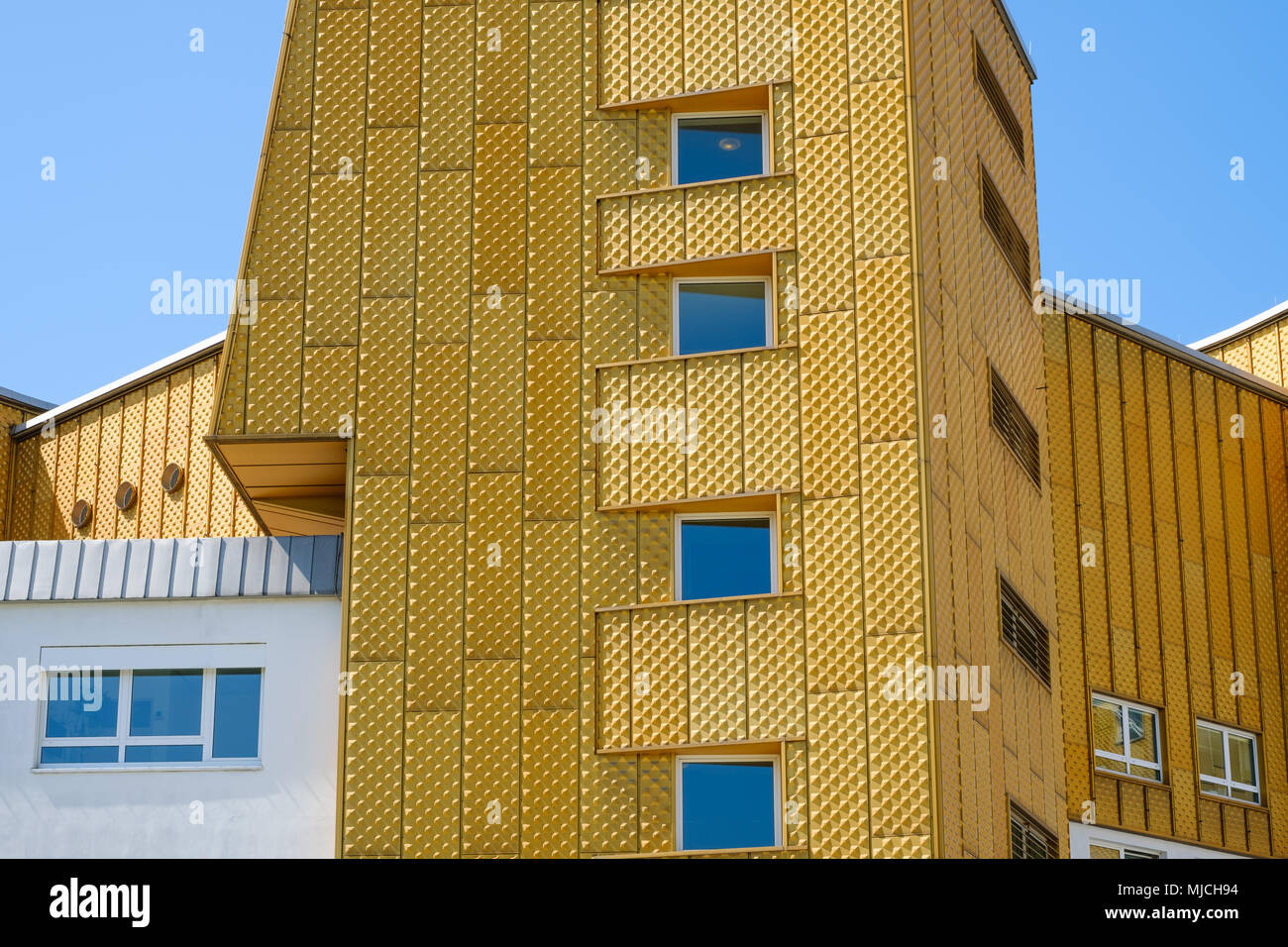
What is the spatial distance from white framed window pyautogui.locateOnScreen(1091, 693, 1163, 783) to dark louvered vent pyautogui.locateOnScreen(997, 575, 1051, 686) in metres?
3.37

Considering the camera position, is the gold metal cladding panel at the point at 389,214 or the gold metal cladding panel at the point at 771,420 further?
the gold metal cladding panel at the point at 389,214

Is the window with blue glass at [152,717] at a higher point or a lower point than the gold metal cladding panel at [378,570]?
lower

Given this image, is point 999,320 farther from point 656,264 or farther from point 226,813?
point 226,813

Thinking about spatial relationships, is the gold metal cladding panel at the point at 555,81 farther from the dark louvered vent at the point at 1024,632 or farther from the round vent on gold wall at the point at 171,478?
the round vent on gold wall at the point at 171,478

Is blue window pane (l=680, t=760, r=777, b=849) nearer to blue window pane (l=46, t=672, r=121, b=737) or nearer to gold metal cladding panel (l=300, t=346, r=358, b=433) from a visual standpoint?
gold metal cladding panel (l=300, t=346, r=358, b=433)

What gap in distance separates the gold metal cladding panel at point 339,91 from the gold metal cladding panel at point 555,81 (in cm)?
217

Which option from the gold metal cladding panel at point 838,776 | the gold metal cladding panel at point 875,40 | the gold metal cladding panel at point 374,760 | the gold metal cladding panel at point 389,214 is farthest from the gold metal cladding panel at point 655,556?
the gold metal cladding panel at point 875,40

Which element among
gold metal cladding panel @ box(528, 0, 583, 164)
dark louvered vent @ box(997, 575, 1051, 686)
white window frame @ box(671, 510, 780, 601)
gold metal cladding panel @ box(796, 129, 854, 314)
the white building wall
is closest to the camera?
white window frame @ box(671, 510, 780, 601)

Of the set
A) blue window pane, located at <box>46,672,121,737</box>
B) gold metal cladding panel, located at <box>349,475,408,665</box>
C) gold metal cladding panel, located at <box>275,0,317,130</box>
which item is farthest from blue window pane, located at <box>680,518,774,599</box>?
gold metal cladding panel, located at <box>275,0,317,130</box>

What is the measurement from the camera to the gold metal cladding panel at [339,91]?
25.5m

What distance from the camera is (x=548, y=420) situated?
79.7 ft

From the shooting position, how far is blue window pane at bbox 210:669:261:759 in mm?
24438
